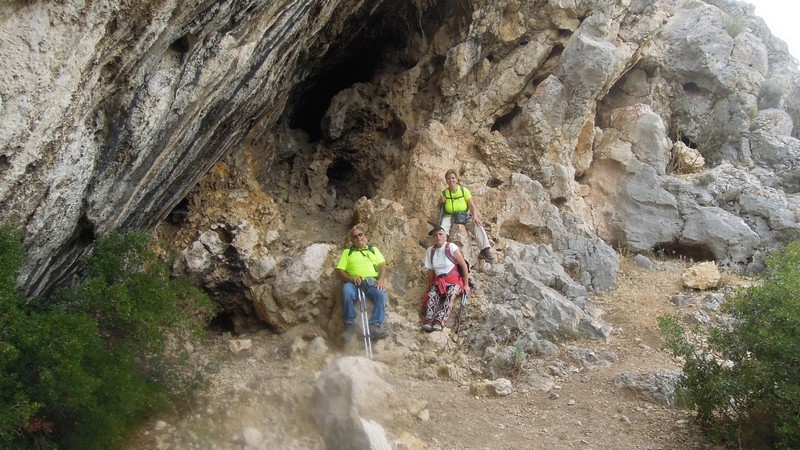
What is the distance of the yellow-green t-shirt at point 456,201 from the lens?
10062 millimetres

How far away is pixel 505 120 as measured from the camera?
40.1 feet

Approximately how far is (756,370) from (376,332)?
4.62 meters

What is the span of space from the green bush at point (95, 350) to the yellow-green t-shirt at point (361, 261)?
7.71ft

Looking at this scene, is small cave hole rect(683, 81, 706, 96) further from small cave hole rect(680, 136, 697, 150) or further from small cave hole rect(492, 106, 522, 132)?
small cave hole rect(492, 106, 522, 132)

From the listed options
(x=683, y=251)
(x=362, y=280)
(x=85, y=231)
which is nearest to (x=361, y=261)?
(x=362, y=280)

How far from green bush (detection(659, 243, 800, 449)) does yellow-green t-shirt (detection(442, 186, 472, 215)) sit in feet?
13.9

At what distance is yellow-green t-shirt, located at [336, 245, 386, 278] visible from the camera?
344 inches

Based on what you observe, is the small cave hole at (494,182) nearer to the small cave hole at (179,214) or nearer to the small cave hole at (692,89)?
the small cave hole at (179,214)

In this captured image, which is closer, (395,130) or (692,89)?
(395,130)

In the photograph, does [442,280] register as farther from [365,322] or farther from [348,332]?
[348,332]

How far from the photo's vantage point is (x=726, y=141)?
46.3ft

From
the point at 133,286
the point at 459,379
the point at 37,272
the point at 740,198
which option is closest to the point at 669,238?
the point at 740,198

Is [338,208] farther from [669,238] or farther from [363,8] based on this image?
[669,238]

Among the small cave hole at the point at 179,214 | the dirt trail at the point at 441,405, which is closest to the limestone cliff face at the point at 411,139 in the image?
the small cave hole at the point at 179,214
